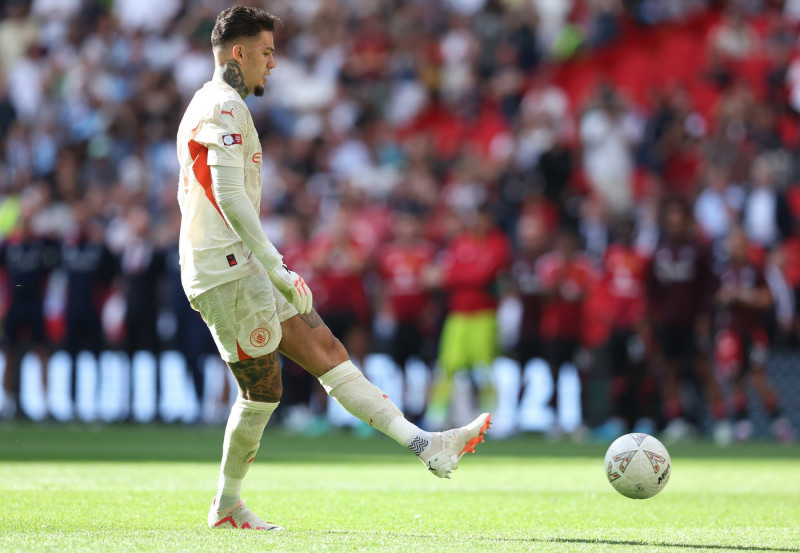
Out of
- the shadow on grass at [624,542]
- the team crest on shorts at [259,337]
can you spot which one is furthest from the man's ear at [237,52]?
the shadow on grass at [624,542]

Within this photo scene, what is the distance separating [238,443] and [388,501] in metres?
1.82

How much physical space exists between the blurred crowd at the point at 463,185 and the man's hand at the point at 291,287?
940cm

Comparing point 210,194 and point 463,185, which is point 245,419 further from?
point 463,185

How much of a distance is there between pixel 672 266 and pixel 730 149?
2281mm

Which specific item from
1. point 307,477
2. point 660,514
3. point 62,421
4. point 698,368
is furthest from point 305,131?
point 660,514

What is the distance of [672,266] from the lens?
14.9 metres

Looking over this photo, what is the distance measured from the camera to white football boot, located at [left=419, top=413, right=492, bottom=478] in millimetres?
5910

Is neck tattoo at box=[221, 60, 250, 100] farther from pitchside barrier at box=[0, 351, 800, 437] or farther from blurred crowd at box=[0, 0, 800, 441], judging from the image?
pitchside barrier at box=[0, 351, 800, 437]

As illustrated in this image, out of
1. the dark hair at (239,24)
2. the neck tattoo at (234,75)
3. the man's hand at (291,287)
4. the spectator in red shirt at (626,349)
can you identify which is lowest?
the spectator in red shirt at (626,349)

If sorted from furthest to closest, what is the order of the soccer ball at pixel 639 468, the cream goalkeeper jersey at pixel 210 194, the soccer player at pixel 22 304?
the soccer player at pixel 22 304
the soccer ball at pixel 639 468
the cream goalkeeper jersey at pixel 210 194

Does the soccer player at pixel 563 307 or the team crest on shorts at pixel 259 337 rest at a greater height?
the team crest on shorts at pixel 259 337

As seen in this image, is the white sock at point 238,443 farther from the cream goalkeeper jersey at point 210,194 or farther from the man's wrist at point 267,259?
the man's wrist at point 267,259

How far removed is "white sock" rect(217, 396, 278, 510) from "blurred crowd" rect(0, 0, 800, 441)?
9.10 meters

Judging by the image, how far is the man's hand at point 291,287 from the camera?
5734 millimetres
